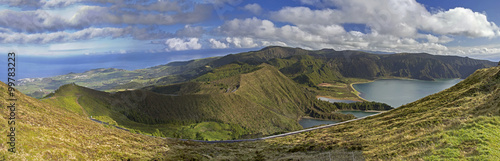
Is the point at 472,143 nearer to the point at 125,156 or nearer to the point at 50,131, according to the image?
the point at 125,156

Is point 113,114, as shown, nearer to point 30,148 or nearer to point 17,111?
point 17,111

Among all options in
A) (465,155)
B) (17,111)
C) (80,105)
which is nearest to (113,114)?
(80,105)

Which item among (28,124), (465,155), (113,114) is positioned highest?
(465,155)

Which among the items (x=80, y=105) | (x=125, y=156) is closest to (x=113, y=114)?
(x=80, y=105)

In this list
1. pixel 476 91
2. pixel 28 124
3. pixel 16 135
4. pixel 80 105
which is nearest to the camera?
pixel 16 135

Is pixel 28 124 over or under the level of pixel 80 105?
over

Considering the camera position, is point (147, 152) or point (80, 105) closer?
point (147, 152)

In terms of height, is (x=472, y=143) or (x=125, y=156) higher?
(x=472, y=143)

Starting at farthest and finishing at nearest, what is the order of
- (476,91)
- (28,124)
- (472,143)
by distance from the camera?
1. (476,91)
2. (28,124)
3. (472,143)

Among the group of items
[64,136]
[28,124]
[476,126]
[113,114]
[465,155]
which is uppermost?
[476,126]
